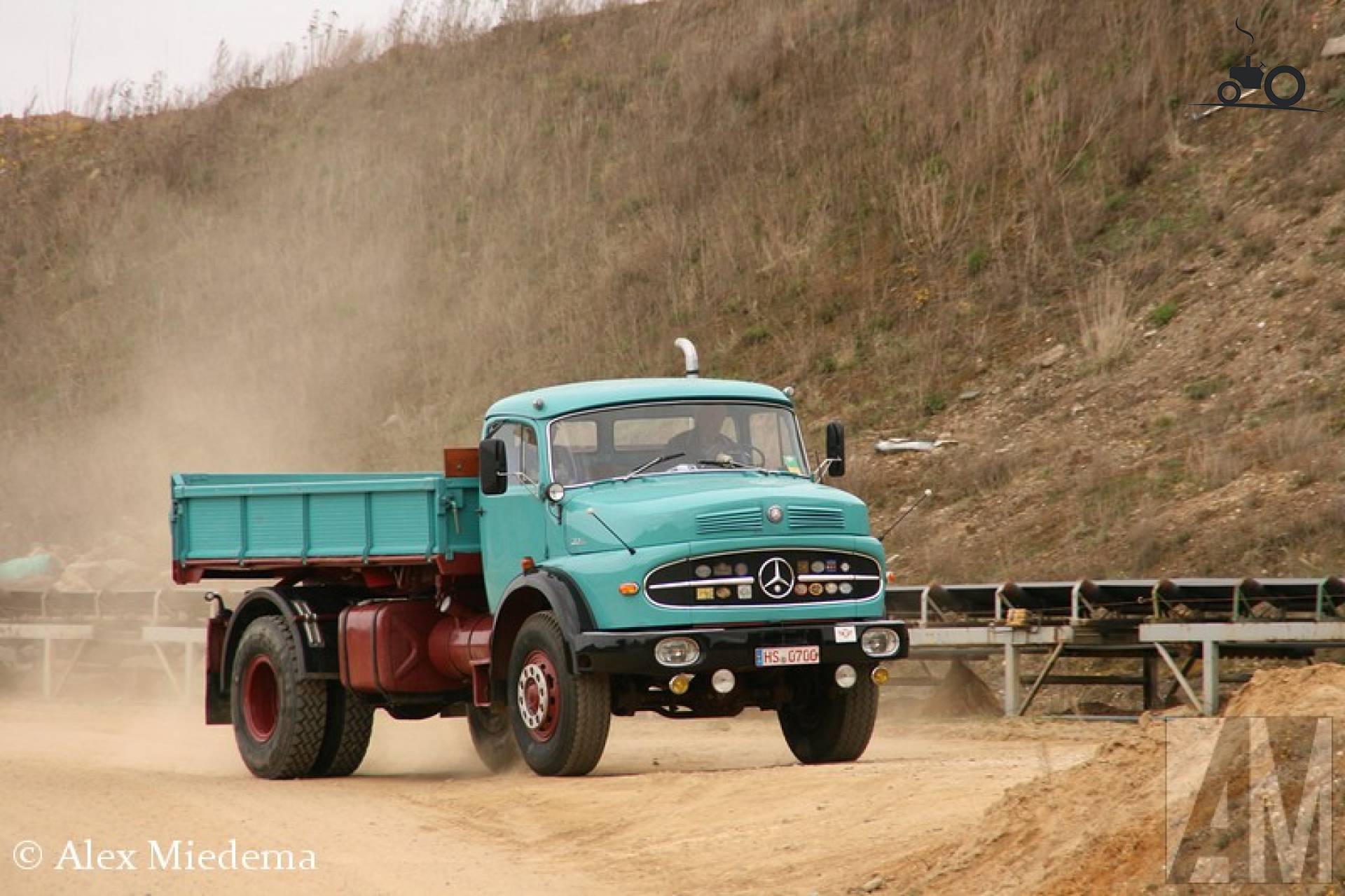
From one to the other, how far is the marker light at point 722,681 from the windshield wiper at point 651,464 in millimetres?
1679

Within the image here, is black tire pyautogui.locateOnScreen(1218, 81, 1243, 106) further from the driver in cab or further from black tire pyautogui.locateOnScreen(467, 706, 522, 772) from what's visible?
black tire pyautogui.locateOnScreen(467, 706, 522, 772)

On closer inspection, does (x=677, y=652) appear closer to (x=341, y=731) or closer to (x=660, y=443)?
(x=660, y=443)

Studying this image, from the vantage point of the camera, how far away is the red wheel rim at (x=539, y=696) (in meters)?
13.0

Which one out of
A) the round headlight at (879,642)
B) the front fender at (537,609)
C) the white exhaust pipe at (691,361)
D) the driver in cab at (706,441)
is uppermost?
the white exhaust pipe at (691,361)

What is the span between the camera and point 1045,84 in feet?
111

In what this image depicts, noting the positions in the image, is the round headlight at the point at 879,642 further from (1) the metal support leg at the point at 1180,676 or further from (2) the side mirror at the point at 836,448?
(1) the metal support leg at the point at 1180,676

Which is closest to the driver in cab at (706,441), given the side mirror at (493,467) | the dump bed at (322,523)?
the side mirror at (493,467)

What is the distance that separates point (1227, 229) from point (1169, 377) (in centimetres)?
340

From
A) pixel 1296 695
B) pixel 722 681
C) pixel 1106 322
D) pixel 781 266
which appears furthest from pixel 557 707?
pixel 781 266

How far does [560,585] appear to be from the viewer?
42.6 ft

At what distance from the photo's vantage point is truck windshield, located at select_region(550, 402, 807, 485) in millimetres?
13727

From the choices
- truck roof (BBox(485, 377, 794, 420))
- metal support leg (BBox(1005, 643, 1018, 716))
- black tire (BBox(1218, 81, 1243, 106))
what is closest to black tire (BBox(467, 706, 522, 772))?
truck roof (BBox(485, 377, 794, 420))

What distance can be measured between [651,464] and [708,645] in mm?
1692

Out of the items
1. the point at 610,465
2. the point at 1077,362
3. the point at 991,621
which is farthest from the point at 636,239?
the point at 610,465
